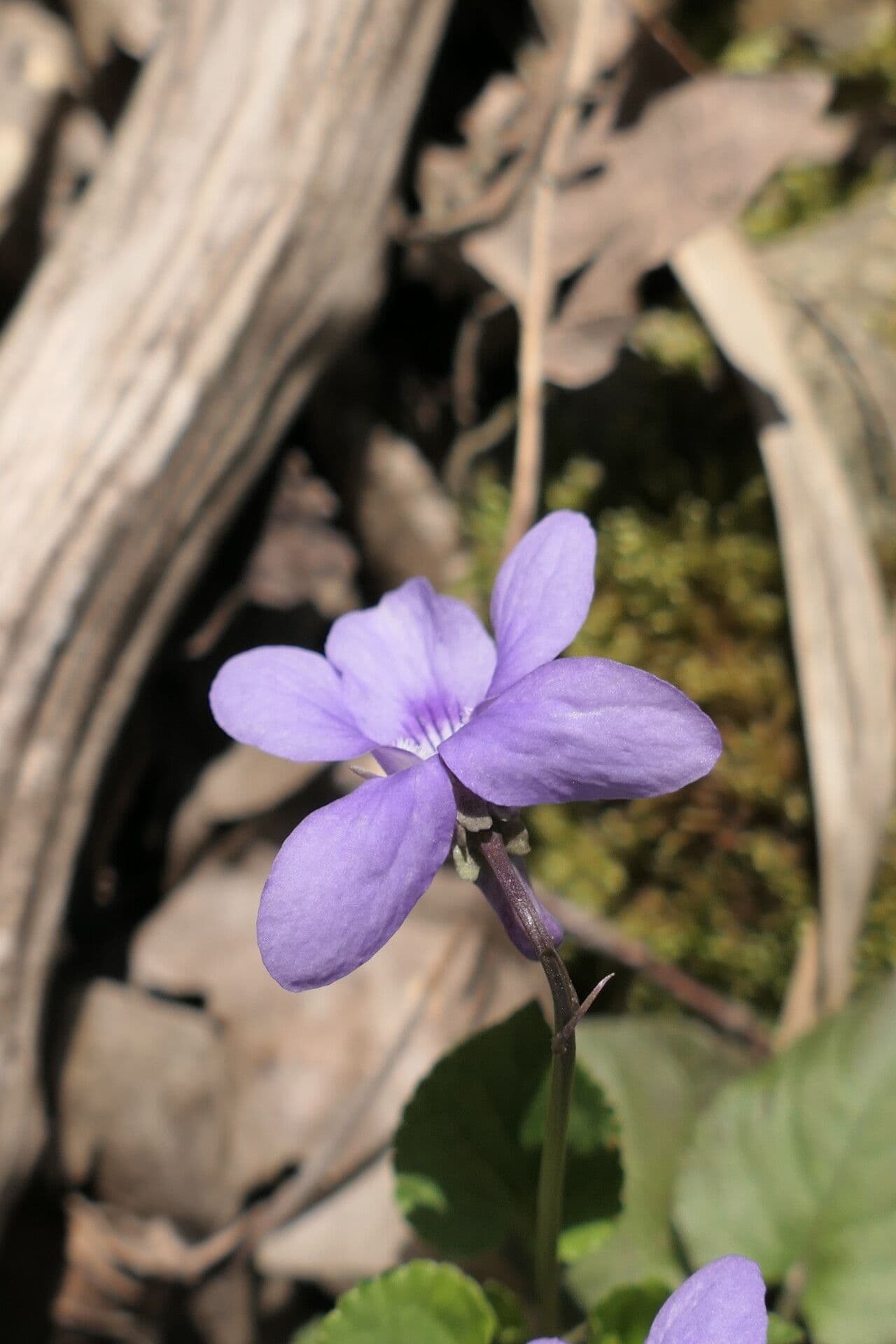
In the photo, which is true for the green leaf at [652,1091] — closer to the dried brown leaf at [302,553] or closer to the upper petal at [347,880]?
the upper petal at [347,880]

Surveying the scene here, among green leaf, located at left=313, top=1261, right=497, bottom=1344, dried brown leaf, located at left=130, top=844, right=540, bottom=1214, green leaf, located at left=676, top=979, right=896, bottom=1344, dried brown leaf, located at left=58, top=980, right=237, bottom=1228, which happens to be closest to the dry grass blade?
green leaf, located at left=676, top=979, right=896, bottom=1344

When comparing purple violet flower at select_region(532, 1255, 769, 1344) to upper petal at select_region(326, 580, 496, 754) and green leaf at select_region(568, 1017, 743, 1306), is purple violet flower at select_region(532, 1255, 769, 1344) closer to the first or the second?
upper petal at select_region(326, 580, 496, 754)

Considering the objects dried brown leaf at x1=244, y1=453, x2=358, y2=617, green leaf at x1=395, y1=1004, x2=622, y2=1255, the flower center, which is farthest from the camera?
dried brown leaf at x1=244, y1=453, x2=358, y2=617

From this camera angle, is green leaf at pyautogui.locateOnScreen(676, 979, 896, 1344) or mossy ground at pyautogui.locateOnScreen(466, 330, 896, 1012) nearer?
green leaf at pyautogui.locateOnScreen(676, 979, 896, 1344)

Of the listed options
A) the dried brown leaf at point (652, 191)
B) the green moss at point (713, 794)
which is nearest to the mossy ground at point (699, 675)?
the green moss at point (713, 794)

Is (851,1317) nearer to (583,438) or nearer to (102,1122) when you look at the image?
(102,1122)

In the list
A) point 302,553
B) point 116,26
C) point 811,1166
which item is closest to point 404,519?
point 302,553

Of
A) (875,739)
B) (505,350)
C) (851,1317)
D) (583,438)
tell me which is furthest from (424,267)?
(851,1317)
